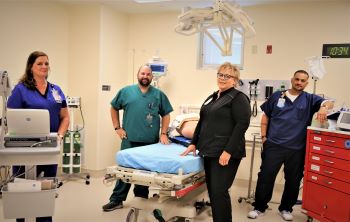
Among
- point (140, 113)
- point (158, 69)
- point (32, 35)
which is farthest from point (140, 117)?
point (32, 35)

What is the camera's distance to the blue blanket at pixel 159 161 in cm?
249

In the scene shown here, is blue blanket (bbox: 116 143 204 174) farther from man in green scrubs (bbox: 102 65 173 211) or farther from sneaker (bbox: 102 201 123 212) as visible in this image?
sneaker (bbox: 102 201 123 212)

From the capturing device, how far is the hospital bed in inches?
97.0

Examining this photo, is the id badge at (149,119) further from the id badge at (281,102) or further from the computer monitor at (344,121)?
the computer monitor at (344,121)

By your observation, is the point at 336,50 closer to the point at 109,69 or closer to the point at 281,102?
the point at 281,102

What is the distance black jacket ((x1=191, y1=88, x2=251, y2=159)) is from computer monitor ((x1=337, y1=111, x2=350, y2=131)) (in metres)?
0.95

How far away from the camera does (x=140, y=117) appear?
330cm

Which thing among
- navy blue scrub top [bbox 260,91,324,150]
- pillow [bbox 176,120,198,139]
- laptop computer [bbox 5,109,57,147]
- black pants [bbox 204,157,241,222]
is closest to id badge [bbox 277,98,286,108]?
navy blue scrub top [bbox 260,91,324,150]

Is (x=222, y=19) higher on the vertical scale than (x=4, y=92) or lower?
higher

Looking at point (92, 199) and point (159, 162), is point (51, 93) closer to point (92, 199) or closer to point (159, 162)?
point (159, 162)

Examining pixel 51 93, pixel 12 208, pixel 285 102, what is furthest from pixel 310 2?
pixel 12 208

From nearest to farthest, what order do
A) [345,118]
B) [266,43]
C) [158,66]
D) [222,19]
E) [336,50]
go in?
[345,118], [222,19], [336,50], [266,43], [158,66]

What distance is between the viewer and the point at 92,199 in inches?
149

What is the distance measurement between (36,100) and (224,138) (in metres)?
1.36
